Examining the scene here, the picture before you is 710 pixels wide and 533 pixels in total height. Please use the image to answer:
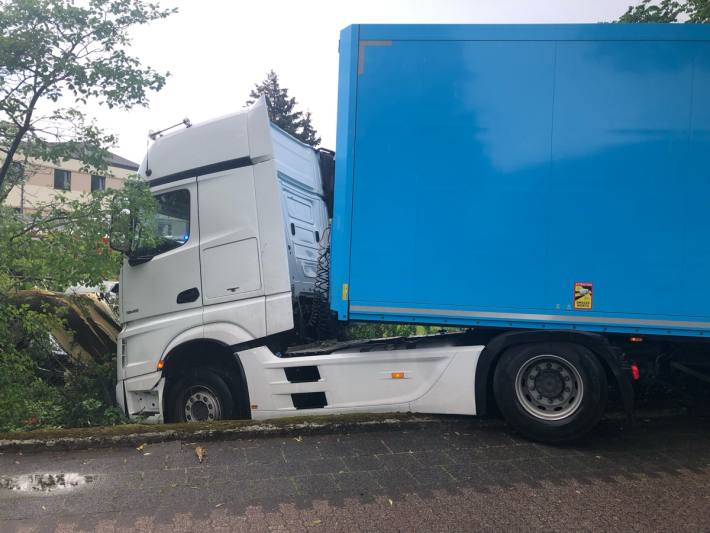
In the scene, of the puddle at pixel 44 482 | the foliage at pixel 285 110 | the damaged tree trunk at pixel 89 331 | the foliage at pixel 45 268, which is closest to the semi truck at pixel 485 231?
the foliage at pixel 45 268

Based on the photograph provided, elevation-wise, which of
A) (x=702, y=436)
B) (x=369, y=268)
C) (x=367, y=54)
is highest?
(x=367, y=54)

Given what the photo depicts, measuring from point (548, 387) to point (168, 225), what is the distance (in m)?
3.88

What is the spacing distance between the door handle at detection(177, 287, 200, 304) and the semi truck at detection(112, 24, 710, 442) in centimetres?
3

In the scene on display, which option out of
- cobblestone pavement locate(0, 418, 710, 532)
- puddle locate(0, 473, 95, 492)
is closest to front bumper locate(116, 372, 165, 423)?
cobblestone pavement locate(0, 418, 710, 532)

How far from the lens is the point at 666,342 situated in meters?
4.69

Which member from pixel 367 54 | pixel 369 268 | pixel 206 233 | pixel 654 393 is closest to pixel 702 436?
pixel 654 393

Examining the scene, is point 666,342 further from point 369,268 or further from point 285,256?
point 285,256

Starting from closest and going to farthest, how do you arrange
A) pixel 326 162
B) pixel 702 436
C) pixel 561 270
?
pixel 561 270, pixel 702 436, pixel 326 162

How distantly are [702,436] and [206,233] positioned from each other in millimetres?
4933

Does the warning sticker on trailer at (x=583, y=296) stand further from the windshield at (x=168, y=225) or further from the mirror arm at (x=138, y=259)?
the mirror arm at (x=138, y=259)

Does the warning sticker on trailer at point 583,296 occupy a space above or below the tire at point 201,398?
above

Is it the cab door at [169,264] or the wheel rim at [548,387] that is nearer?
the wheel rim at [548,387]

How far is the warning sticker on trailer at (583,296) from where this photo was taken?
14.7 ft

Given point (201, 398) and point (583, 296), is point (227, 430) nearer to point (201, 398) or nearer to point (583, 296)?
point (201, 398)
